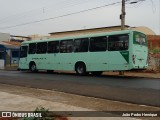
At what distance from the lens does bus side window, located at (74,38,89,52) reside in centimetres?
2225

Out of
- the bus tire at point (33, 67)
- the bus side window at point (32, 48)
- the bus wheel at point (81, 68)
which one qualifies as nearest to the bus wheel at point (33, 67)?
the bus tire at point (33, 67)

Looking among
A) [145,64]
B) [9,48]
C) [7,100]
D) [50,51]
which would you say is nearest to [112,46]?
[145,64]

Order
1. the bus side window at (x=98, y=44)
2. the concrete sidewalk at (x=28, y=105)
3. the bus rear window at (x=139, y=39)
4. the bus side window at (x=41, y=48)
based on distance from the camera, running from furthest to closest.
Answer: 1. the bus side window at (x=41, y=48)
2. the bus side window at (x=98, y=44)
3. the bus rear window at (x=139, y=39)
4. the concrete sidewalk at (x=28, y=105)

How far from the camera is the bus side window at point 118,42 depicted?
1953cm

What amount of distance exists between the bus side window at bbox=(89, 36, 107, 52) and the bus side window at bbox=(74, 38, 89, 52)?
1.70 ft

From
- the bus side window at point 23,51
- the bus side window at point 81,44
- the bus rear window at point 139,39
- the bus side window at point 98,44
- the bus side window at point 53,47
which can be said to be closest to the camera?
the bus rear window at point 139,39

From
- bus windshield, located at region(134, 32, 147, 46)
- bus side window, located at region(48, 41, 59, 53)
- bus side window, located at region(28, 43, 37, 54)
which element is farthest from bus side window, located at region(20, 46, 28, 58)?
bus windshield, located at region(134, 32, 147, 46)

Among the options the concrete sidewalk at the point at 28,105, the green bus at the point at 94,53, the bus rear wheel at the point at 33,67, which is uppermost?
the green bus at the point at 94,53

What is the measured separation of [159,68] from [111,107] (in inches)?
724

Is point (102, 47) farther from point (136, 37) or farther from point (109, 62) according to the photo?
point (136, 37)

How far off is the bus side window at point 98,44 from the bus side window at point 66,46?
2249 millimetres

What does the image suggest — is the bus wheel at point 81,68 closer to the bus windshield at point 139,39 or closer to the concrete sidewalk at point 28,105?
the bus windshield at point 139,39

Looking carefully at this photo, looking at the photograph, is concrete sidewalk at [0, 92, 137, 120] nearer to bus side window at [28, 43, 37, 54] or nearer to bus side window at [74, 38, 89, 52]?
bus side window at [74, 38, 89, 52]

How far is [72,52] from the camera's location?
76.3 ft
